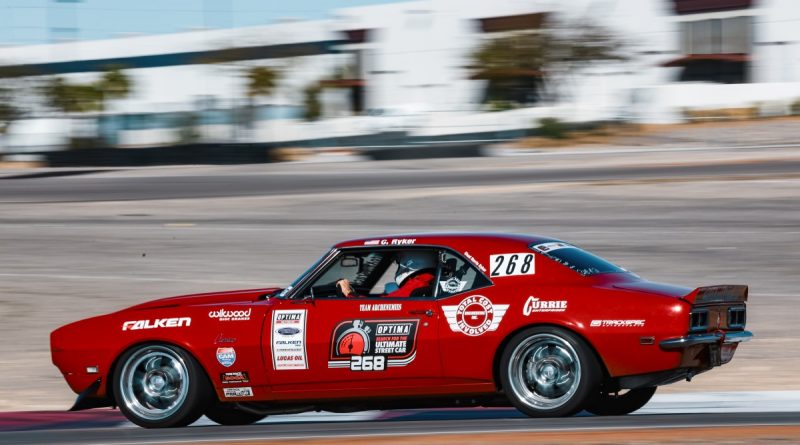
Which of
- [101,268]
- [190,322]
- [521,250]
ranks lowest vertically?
[101,268]

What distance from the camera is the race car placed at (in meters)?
6.56

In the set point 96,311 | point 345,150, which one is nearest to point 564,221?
point 96,311

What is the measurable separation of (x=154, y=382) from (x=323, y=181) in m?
23.0

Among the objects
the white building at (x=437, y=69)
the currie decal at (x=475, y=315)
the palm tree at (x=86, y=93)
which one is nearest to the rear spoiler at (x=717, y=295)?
the currie decal at (x=475, y=315)

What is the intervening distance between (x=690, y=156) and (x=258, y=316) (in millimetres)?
29640

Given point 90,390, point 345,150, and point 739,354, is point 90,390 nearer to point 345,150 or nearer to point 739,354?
point 739,354

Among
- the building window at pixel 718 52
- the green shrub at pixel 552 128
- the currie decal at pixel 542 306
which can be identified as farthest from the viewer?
the building window at pixel 718 52

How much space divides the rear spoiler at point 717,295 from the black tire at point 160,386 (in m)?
3.00

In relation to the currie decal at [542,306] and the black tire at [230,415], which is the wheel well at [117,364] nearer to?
the black tire at [230,415]

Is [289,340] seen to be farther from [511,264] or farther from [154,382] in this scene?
[511,264]

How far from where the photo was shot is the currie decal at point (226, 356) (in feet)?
23.9

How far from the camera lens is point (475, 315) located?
6820 mm

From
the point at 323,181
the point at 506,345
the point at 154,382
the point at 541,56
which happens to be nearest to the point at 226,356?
the point at 154,382

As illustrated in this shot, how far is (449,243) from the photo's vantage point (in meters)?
7.16
